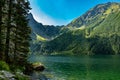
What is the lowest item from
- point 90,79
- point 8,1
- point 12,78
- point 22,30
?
point 90,79

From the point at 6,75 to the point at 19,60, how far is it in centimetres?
2750

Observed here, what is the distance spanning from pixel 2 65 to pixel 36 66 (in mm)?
59740

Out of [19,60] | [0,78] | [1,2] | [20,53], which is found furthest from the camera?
[20,53]

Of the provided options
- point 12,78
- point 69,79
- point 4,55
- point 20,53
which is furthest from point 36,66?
point 12,78

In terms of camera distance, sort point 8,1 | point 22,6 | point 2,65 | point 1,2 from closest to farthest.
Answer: point 2,65, point 1,2, point 8,1, point 22,6

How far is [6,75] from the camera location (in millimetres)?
25609

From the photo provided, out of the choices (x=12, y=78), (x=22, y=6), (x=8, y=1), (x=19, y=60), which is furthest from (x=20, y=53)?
(x=12, y=78)

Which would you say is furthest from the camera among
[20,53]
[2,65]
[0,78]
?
[20,53]

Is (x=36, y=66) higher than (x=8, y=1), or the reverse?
(x=8, y=1)

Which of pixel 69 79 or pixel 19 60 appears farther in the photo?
pixel 69 79

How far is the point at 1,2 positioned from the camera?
3419 cm

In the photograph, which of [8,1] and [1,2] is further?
[8,1]

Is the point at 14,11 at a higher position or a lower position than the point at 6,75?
higher

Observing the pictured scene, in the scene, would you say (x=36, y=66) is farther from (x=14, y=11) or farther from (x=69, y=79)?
(x=14, y=11)
